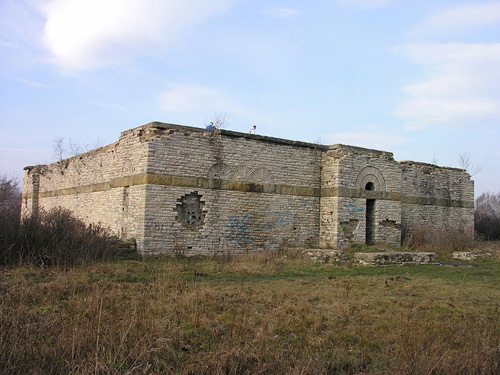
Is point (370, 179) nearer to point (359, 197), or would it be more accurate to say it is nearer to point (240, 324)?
point (359, 197)

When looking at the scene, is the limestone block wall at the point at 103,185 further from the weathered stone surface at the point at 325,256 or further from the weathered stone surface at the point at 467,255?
the weathered stone surface at the point at 467,255

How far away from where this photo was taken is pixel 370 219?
17062 millimetres

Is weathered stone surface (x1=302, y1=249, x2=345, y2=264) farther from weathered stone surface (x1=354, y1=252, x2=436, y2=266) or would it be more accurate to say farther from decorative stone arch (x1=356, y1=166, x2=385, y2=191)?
decorative stone arch (x1=356, y1=166, x2=385, y2=191)

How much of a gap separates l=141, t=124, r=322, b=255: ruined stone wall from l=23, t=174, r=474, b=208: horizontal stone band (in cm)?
3

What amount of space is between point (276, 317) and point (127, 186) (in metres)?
8.83

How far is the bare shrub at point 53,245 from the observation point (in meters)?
10.6

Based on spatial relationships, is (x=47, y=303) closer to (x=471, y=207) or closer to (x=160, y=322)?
(x=160, y=322)

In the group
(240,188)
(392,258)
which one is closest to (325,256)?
(392,258)

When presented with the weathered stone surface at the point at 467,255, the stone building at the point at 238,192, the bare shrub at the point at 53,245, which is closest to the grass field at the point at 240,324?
the bare shrub at the point at 53,245

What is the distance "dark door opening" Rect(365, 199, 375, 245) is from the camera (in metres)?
17.0

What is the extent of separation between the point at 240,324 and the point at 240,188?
343 inches

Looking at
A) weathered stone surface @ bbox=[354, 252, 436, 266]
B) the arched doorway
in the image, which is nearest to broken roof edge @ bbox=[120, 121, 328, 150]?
the arched doorway

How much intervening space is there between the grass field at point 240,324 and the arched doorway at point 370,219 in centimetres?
628

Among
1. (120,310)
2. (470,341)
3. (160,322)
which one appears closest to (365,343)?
(470,341)
